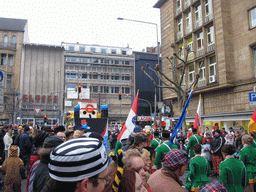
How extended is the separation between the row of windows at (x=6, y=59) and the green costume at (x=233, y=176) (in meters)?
46.2

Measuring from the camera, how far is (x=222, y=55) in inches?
742

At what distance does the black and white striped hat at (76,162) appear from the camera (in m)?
1.43

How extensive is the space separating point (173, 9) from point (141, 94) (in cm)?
2693

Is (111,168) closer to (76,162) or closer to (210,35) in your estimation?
(76,162)

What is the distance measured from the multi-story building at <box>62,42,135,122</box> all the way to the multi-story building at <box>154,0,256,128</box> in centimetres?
2558

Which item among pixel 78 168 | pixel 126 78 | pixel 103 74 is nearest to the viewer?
pixel 78 168

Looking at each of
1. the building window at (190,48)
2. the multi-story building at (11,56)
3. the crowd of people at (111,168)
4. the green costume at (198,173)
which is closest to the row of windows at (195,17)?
the building window at (190,48)

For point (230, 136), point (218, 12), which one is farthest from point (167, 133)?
point (218, 12)

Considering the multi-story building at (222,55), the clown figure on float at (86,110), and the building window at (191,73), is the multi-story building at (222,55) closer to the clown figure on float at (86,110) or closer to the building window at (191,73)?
the building window at (191,73)

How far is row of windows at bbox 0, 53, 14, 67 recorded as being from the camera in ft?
140

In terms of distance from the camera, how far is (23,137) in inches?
334

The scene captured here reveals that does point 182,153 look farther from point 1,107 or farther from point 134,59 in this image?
point 134,59

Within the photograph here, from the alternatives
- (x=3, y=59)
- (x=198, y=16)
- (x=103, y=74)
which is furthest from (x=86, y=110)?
(x=3, y=59)

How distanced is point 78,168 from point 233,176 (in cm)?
397
